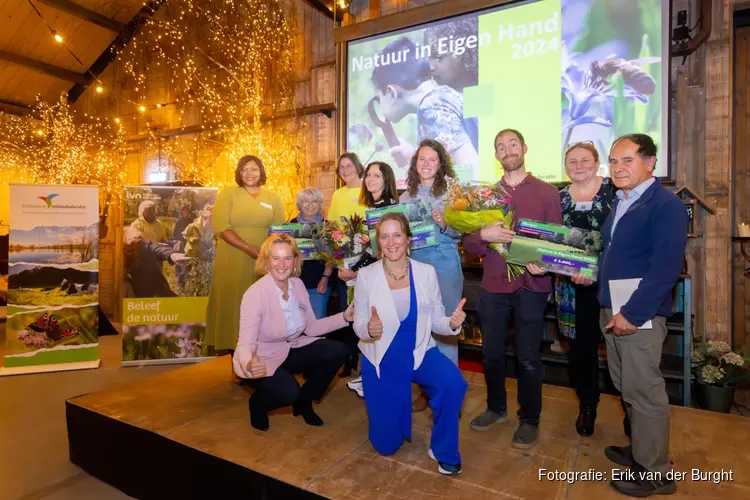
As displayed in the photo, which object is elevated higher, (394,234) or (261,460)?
(394,234)

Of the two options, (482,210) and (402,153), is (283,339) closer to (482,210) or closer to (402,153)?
(482,210)

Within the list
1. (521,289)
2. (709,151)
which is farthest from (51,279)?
(709,151)

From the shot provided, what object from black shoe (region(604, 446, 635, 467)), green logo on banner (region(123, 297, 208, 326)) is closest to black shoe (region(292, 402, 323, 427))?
black shoe (region(604, 446, 635, 467))

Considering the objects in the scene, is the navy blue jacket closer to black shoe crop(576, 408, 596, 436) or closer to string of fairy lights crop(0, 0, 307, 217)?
black shoe crop(576, 408, 596, 436)

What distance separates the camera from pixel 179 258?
457 centimetres

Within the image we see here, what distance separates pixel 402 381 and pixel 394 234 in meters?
0.71

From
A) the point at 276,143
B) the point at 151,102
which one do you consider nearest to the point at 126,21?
the point at 151,102

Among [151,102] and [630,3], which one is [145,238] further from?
[630,3]

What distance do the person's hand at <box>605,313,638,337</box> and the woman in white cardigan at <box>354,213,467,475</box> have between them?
665mm

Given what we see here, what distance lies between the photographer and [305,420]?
259 centimetres

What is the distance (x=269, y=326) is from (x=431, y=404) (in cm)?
98

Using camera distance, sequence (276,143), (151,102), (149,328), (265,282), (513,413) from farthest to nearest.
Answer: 1. (151,102)
2. (276,143)
3. (149,328)
4. (513,413)
5. (265,282)

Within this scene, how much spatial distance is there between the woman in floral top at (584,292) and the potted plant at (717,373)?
1.41 m

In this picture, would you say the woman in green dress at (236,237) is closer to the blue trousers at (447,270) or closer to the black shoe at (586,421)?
the blue trousers at (447,270)
